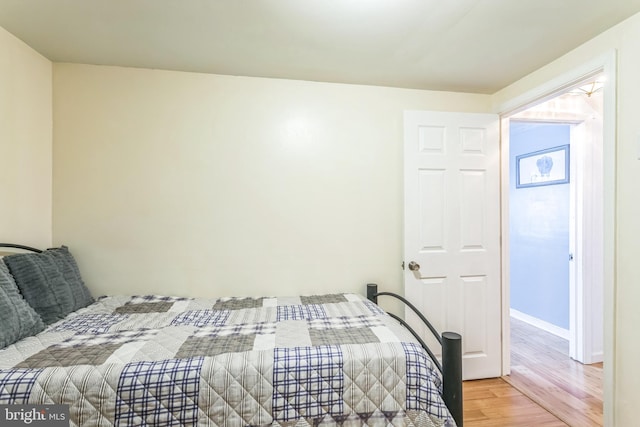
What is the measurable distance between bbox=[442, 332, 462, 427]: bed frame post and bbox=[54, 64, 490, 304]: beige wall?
108cm

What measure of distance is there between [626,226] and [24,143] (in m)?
3.56

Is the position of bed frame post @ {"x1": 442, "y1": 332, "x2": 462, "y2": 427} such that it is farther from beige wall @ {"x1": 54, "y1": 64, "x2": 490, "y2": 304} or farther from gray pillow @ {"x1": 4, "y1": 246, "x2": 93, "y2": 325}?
gray pillow @ {"x1": 4, "y1": 246, "x2": 93, "y2": 325}

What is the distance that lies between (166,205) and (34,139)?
0.90 meters

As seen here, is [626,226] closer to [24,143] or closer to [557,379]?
[557,379]

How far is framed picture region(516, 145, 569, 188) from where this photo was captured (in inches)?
133

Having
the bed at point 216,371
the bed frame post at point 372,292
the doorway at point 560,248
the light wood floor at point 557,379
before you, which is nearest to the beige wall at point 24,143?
the bed at point 216,371

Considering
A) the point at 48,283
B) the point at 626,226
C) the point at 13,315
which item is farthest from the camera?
the point at 48,283

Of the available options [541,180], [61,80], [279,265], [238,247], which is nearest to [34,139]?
[61,80]

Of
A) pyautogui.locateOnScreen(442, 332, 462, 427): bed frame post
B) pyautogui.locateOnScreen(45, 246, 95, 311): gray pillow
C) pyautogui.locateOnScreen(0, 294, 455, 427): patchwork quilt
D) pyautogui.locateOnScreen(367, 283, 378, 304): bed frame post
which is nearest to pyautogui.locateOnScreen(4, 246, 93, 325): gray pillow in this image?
pyautogui.locateOnScreen(45, 246, 95, 311): gray pillow

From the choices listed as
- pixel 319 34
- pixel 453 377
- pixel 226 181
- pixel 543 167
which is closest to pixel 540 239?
pixel 543 167

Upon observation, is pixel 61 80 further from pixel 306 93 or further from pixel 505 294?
pixel 505 294

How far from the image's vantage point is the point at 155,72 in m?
2.31

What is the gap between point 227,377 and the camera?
129 centimetres

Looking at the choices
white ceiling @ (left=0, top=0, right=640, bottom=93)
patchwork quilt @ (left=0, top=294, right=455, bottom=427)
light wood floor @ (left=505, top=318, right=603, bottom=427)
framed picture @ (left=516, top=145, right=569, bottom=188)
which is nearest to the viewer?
patchwork quilt @ (left=0, top=294, right=455, bottom=427)
